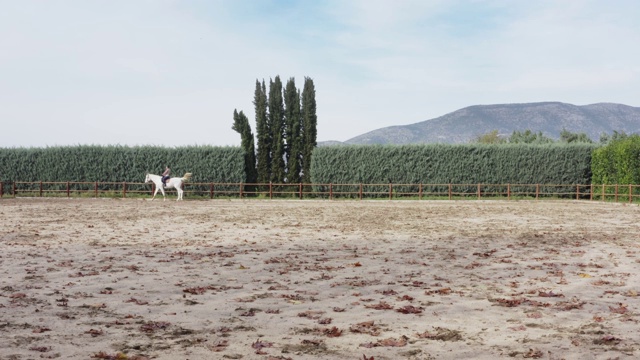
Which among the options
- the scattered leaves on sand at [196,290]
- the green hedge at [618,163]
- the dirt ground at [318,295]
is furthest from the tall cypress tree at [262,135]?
the scattered leaves on sand at [196,290]

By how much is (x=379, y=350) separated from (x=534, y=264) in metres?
5.78

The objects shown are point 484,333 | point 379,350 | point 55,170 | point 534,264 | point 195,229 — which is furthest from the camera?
point 55,170

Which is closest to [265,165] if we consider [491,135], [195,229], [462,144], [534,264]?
[462,144]

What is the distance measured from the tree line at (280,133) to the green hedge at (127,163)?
165 cm

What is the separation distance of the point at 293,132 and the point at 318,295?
104 ft

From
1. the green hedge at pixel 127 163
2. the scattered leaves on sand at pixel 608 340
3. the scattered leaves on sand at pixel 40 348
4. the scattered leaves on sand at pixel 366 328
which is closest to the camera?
the scattered leaves on sand at pixel 40 348

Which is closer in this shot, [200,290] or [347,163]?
[200,290]

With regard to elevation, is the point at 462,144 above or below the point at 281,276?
above

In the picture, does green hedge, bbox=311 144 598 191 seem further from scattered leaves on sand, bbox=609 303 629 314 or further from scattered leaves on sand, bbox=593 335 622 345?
scattered leaves on sand, bbox=593 335 622 345

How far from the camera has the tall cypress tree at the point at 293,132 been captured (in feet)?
127

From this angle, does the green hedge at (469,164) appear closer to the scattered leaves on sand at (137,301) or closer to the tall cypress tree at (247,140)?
the tall cypress tree at (247,140)

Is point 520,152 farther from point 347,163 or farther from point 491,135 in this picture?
point 491,135

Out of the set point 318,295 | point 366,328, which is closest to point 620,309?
point 366,328

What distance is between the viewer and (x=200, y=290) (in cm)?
768
